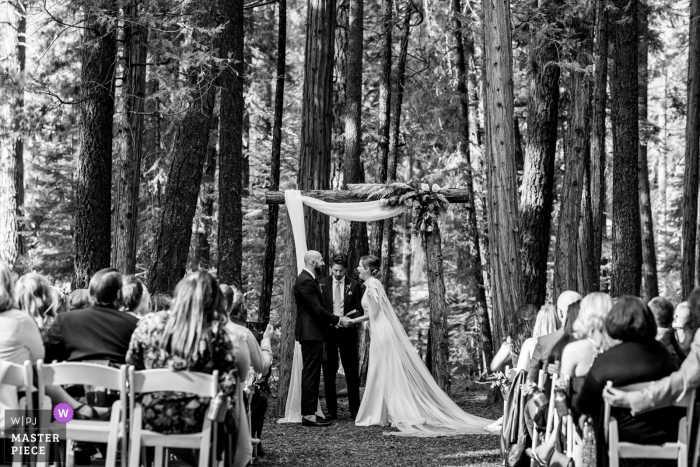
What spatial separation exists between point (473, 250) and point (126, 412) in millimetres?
17304

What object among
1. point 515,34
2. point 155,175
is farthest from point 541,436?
point 155,175

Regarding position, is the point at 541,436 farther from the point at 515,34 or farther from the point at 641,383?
the point at 515,34

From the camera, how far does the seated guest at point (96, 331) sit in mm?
5891

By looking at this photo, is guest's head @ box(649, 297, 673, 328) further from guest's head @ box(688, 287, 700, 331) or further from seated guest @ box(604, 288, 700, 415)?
seated guest @ box(604, 288, 700, 415)

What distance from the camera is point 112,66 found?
12.5m

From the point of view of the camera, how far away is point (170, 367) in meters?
5.19

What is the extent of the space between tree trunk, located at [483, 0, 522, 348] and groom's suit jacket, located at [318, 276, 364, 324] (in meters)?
2.10

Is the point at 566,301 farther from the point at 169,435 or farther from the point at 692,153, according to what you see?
the point at 692,153

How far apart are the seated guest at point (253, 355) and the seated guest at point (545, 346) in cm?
230

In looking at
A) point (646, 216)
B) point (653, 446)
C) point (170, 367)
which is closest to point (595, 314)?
point (653, 446)

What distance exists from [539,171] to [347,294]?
16.4 ft

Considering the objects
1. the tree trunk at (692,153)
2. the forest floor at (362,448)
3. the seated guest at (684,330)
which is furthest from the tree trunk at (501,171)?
the tree trunk at (692,153)

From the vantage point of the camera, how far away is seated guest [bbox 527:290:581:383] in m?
6.46

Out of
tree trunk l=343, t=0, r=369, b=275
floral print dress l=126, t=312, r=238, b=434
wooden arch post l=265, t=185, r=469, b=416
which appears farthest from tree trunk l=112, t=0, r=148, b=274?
floral print dress l=126, t=312, r=238, b=434
